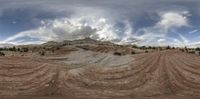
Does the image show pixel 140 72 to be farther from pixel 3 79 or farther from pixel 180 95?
pixel 3 79

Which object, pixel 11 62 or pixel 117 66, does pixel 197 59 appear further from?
pixel 11 62

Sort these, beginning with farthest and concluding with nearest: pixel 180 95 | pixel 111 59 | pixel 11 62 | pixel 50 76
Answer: pixel 111 59
pixel 11 62
pixel 50 76
pixel 180 95

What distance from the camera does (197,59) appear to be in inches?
968

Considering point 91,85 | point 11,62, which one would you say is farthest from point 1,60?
point 91,85

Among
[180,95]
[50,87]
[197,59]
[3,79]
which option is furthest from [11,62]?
[197,59]

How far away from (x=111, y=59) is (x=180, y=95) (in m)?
6.68

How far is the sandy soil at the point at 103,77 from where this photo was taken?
19.0m

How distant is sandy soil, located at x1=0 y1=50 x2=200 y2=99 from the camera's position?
1905 centimetres

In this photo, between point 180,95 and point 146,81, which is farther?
point 146,81

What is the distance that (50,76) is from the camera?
67.5 feet

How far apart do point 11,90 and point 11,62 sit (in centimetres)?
346

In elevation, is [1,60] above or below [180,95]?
above

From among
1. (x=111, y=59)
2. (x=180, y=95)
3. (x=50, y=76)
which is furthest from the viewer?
(x=111, y=59)

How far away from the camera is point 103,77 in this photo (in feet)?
68.4
